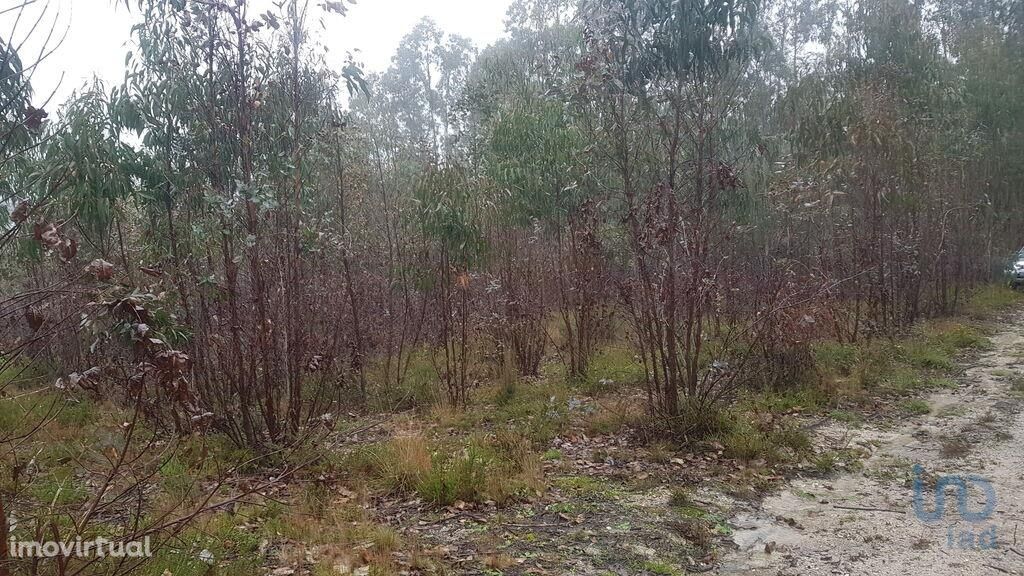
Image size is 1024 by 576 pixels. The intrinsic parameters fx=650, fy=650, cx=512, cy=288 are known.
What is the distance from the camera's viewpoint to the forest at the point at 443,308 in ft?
12.5

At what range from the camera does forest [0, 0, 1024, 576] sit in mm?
3816

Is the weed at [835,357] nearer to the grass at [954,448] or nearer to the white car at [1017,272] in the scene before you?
the grass at [954,448]

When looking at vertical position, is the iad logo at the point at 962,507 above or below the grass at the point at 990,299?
below

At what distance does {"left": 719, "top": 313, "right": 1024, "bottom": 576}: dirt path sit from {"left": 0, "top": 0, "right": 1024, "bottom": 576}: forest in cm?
34

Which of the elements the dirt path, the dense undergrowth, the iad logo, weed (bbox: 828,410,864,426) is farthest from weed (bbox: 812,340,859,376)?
the iad logo

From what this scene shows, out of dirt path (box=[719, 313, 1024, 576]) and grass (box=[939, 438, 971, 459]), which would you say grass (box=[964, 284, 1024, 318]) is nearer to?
dirt path (box=[719, 313, 1024, 576])

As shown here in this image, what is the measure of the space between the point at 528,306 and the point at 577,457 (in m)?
3.59

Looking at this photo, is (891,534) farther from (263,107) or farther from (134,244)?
(134,244)

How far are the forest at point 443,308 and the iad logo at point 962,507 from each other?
0.70 metres

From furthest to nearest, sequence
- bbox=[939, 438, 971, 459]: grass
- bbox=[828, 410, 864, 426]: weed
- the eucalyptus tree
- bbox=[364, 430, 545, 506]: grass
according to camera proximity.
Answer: bbox=[828, 410, 864, 426]: weed < the eucalyptus tree < bbox=[939, 438, 971, 459]: grass < bbox=[364, 430, 545, 506]: grass

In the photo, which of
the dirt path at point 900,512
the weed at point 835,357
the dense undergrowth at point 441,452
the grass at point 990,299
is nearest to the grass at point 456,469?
the dense undergrowth at point 441,452

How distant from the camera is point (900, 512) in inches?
179

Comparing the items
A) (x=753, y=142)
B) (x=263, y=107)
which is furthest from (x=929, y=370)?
(x=263, y=107)

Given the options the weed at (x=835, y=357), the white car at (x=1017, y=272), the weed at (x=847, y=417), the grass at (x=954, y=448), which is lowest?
the grass at (x=954, y=448)
